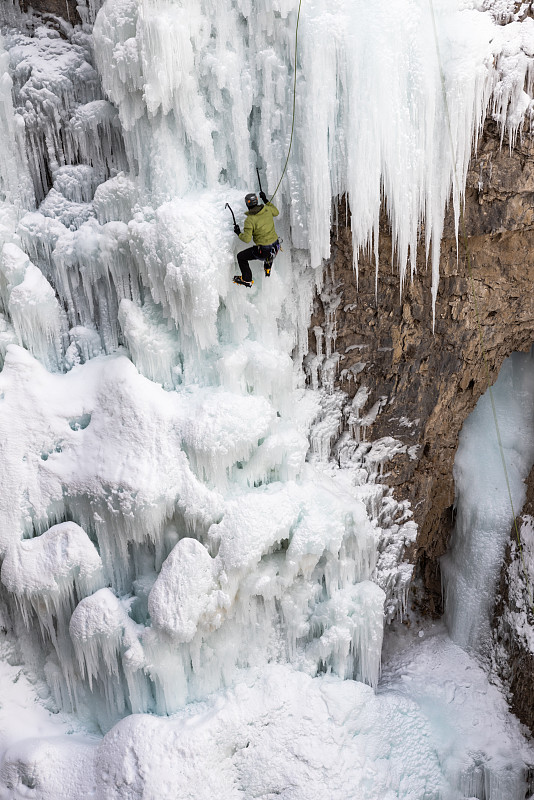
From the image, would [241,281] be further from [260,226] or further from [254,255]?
[260,226]

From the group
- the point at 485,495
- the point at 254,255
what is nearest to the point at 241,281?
the point at 254,255

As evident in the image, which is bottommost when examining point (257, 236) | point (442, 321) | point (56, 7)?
point (442, 321)

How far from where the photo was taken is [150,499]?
603cm

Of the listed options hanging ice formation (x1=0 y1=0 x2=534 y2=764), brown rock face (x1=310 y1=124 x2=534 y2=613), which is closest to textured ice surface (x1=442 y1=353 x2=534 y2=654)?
brown rock face (x1=310 y1=124 x2=534 y2=613)

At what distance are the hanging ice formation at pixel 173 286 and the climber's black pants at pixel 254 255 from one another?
0.14m

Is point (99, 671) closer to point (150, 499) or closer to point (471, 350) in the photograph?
point (150, 499)

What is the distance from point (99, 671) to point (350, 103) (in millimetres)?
5271

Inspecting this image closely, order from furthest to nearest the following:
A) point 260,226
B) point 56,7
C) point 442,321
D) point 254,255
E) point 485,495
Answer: point 485,495 < point 442,321 < point 56,7 < point 254,255 < point 260,226

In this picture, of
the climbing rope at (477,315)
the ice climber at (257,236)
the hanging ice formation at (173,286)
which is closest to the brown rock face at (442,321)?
the climbing rope at (477,315)

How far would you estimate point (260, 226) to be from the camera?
19.3 feet

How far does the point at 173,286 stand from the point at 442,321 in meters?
2.77

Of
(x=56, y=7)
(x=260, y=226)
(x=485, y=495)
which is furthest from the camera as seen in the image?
(x=485, y=495)

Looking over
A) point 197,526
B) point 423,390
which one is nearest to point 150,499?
point 197,526

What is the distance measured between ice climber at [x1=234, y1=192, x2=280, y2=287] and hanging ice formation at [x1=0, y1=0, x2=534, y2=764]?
164 mm
